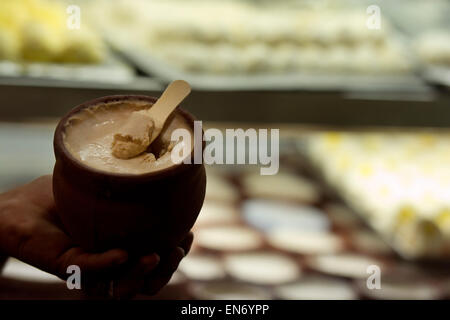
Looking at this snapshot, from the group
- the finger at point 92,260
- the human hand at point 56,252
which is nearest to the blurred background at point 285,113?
the human hand at point 56,252

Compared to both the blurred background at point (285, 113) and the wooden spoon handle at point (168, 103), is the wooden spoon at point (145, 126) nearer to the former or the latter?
the wooden spoon handle at point (168, 103)

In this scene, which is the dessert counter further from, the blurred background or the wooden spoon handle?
the wooden spoon handle

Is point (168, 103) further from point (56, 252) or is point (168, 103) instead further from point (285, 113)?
point (285, 113)

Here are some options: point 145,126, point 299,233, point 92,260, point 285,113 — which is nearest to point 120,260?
point 92,260

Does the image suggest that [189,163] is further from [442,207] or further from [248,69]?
[442,207]

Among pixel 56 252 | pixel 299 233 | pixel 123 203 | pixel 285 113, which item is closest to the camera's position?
pixel 123 203

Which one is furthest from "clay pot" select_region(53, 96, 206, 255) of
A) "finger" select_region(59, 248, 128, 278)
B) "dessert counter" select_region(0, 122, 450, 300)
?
"dessert counter" select_region(0, 122, 450, 300)
